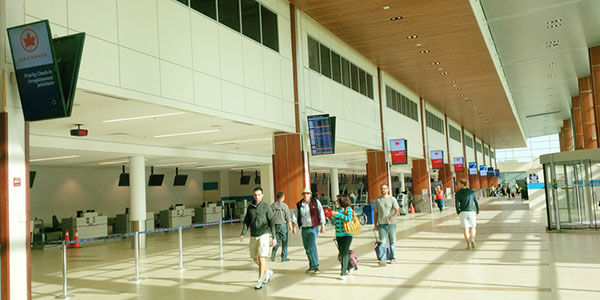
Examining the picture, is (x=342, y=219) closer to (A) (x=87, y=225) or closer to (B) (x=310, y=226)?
(B) (x=310, y=226)

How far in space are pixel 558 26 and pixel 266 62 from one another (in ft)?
46.8

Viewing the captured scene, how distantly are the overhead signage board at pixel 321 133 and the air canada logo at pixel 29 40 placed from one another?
34.6 ft

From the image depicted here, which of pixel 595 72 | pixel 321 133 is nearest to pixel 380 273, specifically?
pixel 321 133

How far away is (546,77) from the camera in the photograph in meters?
33.0

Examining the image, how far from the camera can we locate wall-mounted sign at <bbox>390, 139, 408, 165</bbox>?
2539cm

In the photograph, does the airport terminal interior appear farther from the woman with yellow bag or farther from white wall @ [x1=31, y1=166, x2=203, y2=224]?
the woman with yellow bag

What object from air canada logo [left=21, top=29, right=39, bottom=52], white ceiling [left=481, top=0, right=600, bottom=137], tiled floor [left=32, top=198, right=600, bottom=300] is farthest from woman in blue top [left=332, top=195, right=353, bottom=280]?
white ceiling [left=481, top=0, right=600, bottom=137]

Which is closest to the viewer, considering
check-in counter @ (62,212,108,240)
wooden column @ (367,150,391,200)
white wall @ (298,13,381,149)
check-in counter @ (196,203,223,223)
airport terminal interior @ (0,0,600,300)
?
airport terminal interior @ (0,0,600,300)

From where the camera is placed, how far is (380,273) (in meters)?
9.89

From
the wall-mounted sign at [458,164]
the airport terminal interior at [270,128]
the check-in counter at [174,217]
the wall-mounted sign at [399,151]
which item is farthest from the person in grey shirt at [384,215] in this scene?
the wall-mounted sign at [458,164]

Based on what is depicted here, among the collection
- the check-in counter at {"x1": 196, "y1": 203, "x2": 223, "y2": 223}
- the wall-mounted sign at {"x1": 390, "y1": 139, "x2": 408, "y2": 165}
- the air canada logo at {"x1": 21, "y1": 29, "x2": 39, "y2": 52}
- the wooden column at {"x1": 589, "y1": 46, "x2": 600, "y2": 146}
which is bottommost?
the check-in counter at {"x1": 196, "y1": 203, "x2": 223, "y2": 223}

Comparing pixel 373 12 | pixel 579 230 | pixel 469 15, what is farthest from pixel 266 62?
pixel 579 230

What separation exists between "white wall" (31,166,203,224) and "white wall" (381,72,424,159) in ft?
49.6

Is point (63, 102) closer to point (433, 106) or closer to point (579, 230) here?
point (579, 230)
